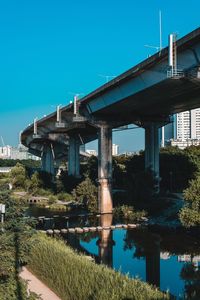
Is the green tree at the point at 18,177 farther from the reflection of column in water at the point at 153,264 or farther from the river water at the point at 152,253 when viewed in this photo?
the reflection of column in water at the point at 153,264

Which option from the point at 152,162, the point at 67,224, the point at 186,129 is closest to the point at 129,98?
the point at 67,224

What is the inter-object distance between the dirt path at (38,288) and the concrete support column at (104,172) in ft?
109

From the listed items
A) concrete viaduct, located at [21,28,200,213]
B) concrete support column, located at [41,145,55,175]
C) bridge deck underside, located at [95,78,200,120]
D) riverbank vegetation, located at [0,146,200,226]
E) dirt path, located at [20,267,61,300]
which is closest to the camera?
dirt path, located at [20,267,61,300]

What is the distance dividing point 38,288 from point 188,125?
165 meters

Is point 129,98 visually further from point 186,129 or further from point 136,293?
point 186,129

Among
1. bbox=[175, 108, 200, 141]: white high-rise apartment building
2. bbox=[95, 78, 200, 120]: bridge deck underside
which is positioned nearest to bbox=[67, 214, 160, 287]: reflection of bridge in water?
bbox=[95, 78, 200, 120]: bridge deck underside

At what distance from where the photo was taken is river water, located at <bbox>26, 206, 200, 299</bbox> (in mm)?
24953

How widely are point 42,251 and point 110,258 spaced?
1003cm

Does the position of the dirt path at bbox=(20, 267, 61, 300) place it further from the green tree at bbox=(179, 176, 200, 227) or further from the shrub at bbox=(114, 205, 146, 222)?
the shrub at bbox=(114, 205, 146, 222)

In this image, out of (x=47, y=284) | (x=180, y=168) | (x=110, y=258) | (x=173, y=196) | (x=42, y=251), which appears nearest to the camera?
(x=47, y=284)

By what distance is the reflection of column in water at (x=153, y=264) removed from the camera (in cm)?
2550

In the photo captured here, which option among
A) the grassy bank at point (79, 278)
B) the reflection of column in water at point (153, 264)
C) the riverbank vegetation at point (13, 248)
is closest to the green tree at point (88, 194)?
the reflection of column in water at point (153, 264)

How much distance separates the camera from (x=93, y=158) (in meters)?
89.3

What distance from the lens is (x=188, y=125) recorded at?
18000 centimetres
